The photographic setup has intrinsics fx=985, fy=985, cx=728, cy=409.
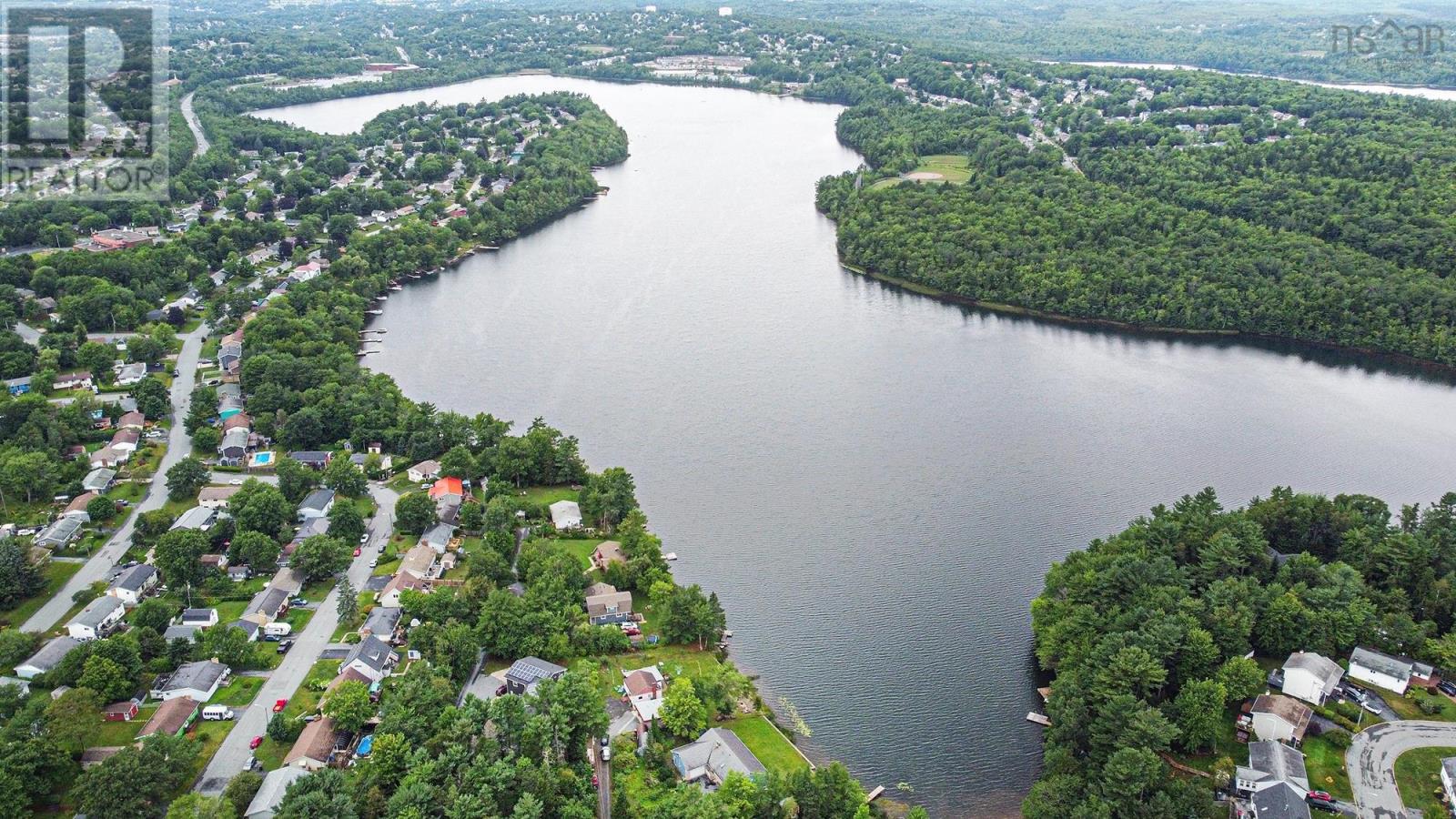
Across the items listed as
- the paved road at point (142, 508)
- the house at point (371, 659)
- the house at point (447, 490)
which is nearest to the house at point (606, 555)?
the house at point (447, 490)

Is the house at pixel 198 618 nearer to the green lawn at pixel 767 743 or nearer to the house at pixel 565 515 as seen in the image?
the house at pixel 565 515

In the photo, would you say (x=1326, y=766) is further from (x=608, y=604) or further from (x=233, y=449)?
(x=233, y=449)

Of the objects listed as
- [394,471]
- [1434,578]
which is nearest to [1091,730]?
[1434,578]

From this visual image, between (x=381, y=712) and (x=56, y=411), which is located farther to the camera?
(x=56, y=411)

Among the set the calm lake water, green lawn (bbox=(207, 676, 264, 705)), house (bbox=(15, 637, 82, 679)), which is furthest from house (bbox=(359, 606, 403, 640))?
the calm lake water

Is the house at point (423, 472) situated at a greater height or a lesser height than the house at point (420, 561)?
greater

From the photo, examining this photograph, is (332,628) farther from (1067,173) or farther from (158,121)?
(158,121)

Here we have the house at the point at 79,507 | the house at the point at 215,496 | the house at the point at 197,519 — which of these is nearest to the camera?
the house at the point at 197,519
